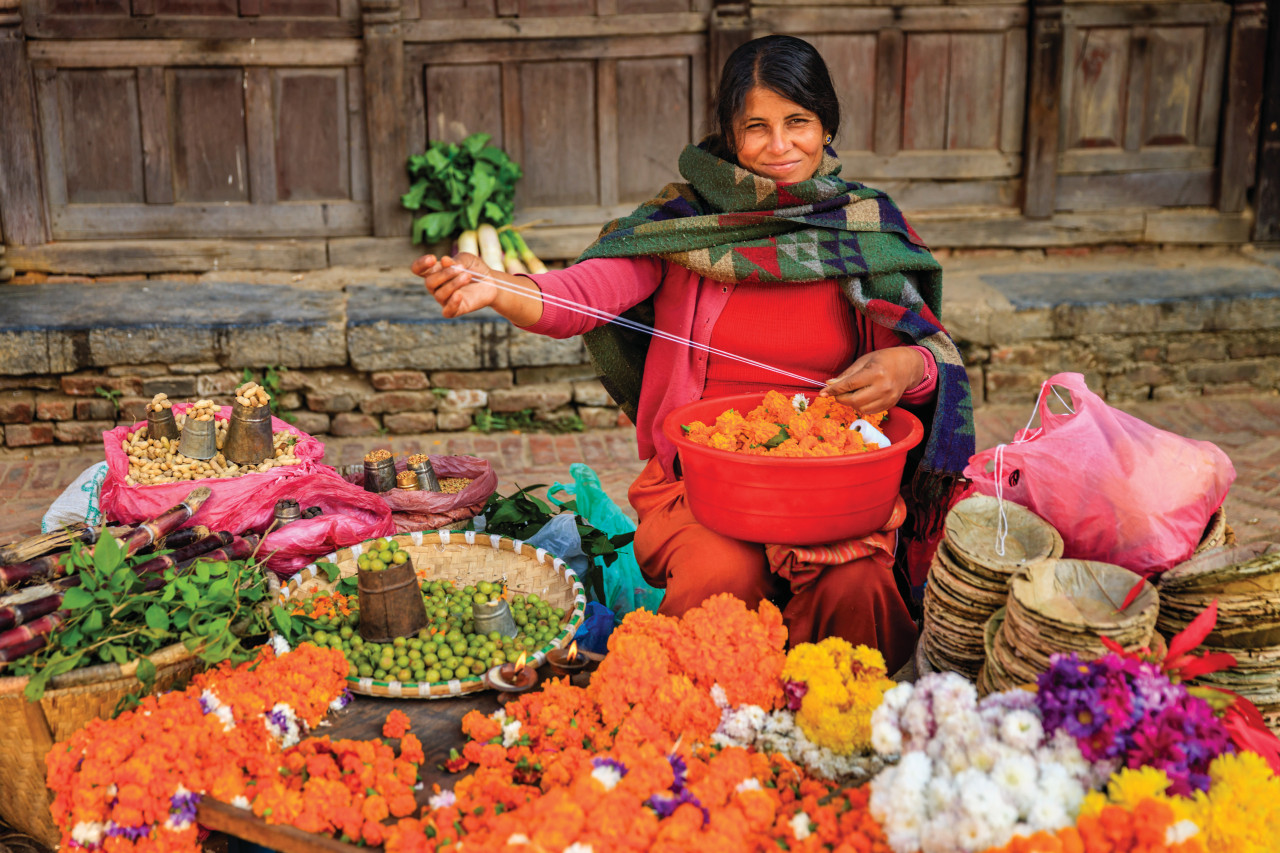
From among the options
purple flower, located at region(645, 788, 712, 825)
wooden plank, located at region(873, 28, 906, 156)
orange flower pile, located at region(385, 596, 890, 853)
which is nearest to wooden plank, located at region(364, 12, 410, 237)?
wooden plank, located at region(873, 28, 906, 156)

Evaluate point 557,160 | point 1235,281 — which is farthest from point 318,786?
point 1235,281

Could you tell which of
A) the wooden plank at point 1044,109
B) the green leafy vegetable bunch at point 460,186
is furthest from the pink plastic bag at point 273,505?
the wooden plank at point 1044,109

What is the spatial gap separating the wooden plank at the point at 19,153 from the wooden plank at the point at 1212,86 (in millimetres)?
6577

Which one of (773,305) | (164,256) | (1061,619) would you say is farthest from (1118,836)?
(164,256)

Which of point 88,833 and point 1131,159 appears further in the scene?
point 1131,159

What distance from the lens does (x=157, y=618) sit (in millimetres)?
2090

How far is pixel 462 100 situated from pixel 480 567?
3.81m

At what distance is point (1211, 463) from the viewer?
2107 mm

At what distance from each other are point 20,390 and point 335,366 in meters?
1.49

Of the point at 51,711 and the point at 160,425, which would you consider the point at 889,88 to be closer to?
the point at 160,425

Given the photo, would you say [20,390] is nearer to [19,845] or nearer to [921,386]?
[19,845]

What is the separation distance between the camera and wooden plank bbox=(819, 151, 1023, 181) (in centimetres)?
617

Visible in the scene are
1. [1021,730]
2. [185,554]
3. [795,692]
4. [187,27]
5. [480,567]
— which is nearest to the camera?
[1021,730]

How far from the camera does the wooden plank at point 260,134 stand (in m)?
5.72
